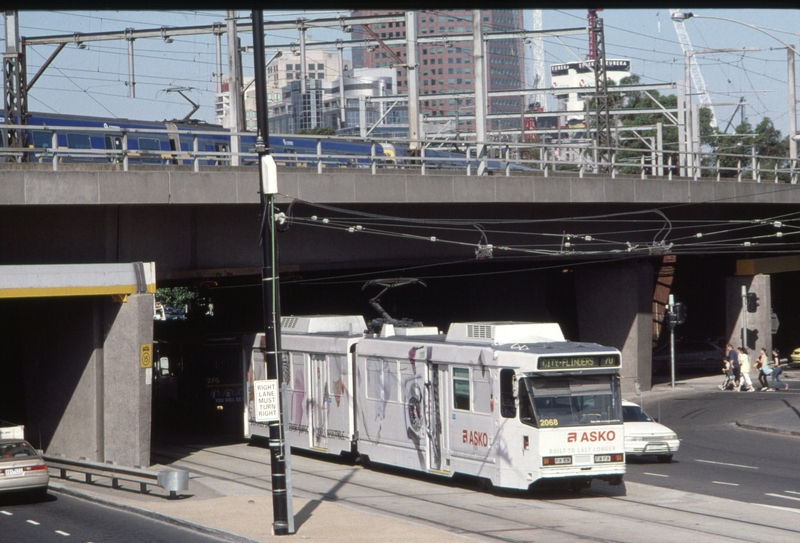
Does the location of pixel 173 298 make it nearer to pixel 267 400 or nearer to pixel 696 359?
pixel 696 359

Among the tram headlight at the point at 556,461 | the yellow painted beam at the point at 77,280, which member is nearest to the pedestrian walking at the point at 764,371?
the tram headlight at the point at 556,461

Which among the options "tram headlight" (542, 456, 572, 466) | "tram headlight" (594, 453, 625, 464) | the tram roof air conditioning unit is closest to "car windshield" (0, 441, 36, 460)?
the tram roof air conditioning unit

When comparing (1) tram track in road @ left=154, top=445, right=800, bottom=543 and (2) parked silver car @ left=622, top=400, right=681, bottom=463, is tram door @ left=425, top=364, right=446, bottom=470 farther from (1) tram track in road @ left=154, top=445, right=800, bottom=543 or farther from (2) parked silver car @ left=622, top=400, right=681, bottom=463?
(2) parked silver car @ left=622, top=400, right=681, bottom=463

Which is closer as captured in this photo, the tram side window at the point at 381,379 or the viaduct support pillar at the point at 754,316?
the tram side window at the point at 381,379

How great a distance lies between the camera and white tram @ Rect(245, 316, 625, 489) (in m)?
16.6

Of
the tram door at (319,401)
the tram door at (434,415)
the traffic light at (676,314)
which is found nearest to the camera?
the tram door at (434,415)

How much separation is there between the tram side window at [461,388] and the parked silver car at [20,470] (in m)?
7.45

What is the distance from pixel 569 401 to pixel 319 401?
6.90 m

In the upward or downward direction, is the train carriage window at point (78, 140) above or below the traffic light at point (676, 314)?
above

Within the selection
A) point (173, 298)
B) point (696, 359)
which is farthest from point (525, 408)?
point (173, 298)

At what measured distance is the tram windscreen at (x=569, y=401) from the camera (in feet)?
54.3

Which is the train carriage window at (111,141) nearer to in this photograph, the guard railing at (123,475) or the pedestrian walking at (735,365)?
the guard railing at (123,475)

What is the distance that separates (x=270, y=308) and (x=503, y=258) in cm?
1653

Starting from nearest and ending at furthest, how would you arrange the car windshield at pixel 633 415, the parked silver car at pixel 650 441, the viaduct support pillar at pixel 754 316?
the parked silver car at pixel 650 441
the car windshield at pixel 633 415
the viaduct support pillar at pixel 754 316
